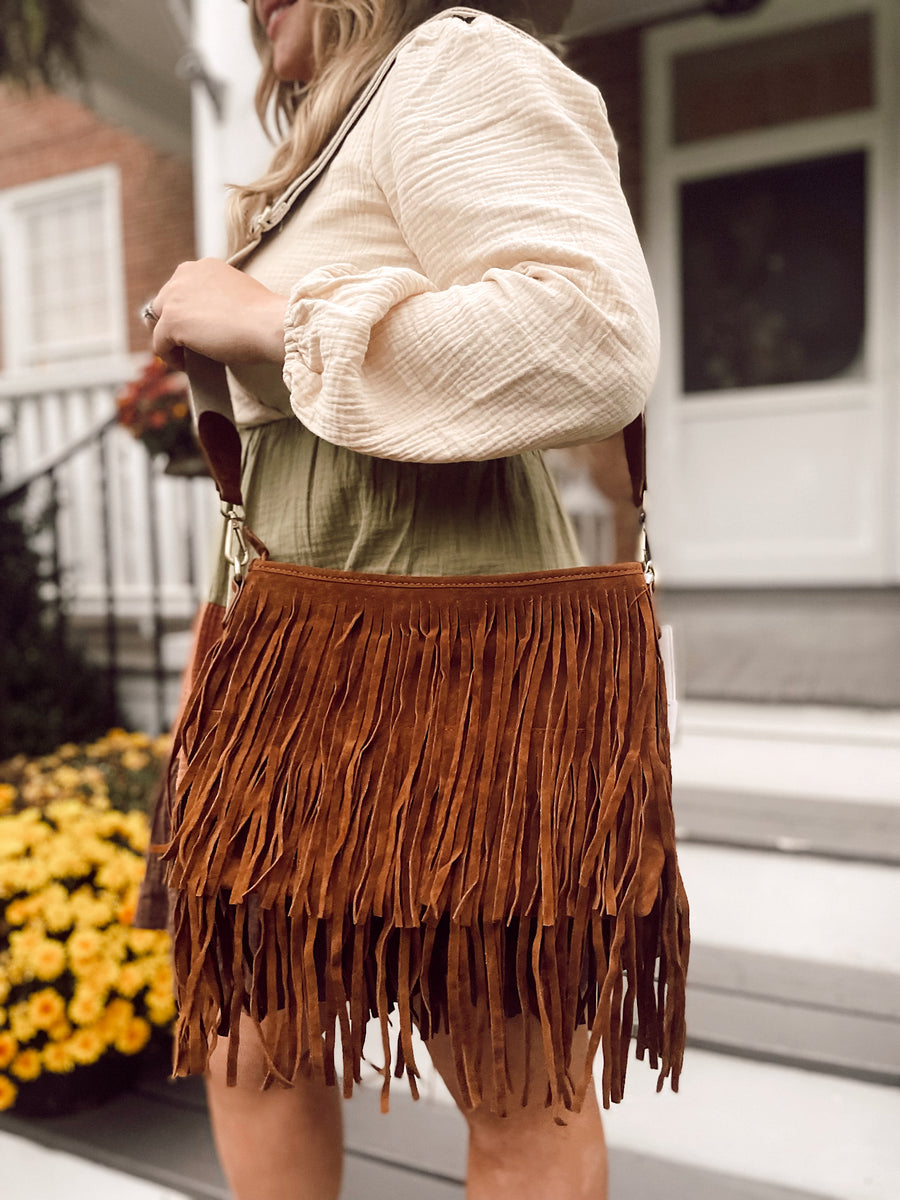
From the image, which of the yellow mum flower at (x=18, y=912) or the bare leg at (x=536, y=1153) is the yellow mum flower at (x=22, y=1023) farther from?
the bare leg at (x=536, y=1153)

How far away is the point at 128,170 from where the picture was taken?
232 inches

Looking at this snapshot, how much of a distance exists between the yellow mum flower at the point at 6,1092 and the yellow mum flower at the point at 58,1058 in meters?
0.08

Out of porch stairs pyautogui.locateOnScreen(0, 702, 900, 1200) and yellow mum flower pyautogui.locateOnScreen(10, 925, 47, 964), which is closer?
porch stairs pyautogui.locateOnScreen(0, 702, 900, 1200)

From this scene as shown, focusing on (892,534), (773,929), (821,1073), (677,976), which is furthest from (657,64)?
(677,976)

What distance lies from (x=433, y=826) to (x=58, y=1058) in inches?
48.7

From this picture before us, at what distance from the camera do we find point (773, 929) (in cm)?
158

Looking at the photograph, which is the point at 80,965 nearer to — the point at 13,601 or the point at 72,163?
the point at 13,601

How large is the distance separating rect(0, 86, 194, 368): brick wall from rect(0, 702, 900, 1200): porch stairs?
4.93 meters

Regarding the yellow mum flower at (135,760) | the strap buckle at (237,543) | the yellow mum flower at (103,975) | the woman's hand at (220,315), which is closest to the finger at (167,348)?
the woman's hand at (220,315)

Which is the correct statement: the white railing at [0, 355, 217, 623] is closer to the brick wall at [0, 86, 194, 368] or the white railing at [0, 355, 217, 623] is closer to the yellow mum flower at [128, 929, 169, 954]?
the brick wall at [0, 86, 194, 368]

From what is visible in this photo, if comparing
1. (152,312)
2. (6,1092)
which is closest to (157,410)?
(6,1092)

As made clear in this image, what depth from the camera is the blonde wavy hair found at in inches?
27.8

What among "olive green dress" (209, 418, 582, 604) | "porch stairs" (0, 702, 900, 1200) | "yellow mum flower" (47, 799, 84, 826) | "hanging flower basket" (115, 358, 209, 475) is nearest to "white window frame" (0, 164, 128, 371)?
"hanging flower basket" (115, 358, 209, 475)

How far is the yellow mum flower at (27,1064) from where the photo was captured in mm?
1472
